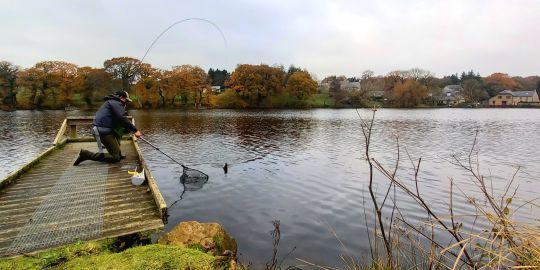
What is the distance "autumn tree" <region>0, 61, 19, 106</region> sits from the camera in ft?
240

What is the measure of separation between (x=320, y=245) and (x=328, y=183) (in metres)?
6.06

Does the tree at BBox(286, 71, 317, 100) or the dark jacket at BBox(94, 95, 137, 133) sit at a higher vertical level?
the tree at BBox(286, 71, 317, 100)

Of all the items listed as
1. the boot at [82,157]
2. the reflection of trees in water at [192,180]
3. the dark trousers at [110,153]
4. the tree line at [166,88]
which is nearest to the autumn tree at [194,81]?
the tree line at [166,88]

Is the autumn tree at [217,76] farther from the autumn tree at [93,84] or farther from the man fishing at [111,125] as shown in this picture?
the man fishing at [111,125]

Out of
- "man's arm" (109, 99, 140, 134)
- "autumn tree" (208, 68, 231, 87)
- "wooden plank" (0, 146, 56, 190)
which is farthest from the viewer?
"autumn tree" (208, 68, 231, 87)

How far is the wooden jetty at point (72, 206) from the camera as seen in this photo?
5.67 meters

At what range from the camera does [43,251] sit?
16.4ft

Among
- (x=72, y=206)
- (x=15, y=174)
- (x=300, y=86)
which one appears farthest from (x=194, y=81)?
(x=72, y=206)

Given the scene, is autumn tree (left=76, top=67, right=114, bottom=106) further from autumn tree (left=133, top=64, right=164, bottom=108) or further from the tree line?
autumn tree (left=133, top=64, right=164, bottom=108)

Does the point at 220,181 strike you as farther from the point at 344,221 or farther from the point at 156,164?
the point at 344,221

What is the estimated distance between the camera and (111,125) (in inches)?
439

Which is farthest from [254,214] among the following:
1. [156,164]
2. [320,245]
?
[156,164]

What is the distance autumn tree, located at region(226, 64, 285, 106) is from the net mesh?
7097cm

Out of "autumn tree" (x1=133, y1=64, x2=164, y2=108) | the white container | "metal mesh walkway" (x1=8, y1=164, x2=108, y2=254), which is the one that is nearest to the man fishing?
"metal mesh walkway" (x1=8, y1=164, x2=108, y2=254)
